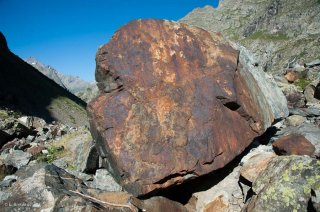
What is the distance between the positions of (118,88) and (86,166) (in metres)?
2.56

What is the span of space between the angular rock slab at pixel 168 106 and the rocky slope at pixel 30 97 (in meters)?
39.5

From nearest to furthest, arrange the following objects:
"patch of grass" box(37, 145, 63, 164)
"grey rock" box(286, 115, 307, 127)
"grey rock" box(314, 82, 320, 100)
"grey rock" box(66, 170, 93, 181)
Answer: "grey rock" box(66, 170, 93, 181) → "grey rock" box(286, 115, 307, 127) → "patch of grass" box(37, 145, 63, 164) → "grey rock" box(314, 82, 320, 100)

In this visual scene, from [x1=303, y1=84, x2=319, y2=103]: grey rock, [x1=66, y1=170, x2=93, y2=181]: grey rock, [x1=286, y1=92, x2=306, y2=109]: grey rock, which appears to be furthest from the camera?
[x1=303, y1=84, x2=319, y2=103]: grey rock

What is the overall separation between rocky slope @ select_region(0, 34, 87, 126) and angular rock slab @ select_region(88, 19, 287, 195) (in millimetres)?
39509

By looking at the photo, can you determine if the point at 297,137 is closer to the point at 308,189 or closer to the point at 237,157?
the point at 237,157

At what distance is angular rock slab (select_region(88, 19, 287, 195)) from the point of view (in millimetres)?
8086

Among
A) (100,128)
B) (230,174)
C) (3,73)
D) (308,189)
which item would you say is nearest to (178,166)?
(230,174)

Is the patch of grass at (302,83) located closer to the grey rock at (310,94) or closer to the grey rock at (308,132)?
the grey rock at (310,94)

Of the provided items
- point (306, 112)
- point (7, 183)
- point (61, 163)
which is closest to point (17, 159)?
point (61, 163)

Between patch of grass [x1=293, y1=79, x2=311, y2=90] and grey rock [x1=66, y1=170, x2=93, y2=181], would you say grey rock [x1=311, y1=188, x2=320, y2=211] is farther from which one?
patch of grass [x1=293, y1=79, x2=311, y2=90]

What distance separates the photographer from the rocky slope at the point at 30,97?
1906 inches

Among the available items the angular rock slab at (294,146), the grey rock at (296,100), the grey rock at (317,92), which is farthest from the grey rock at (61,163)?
the grey rock at (317,92)

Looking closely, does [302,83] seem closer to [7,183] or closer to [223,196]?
[223,196]

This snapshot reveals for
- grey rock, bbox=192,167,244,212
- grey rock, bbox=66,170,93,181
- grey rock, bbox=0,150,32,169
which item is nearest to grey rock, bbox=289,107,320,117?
grey rock, bbox=192,167,244,212
